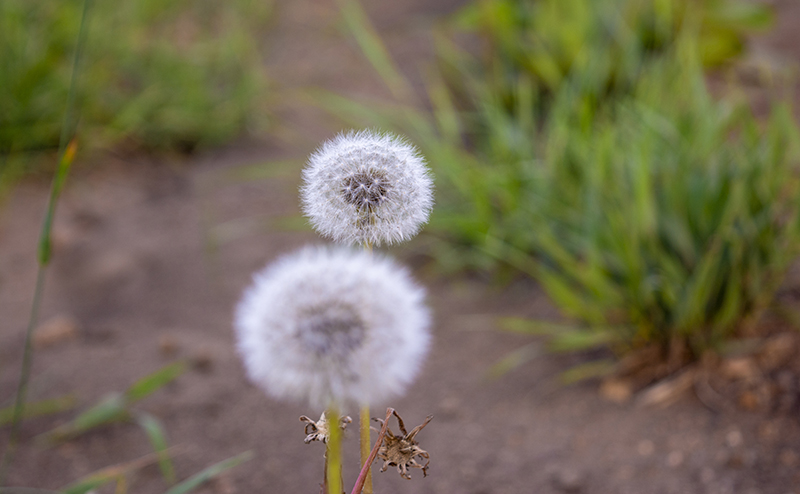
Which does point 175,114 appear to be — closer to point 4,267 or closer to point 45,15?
point 45,15

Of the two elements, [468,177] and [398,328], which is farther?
[468,177]

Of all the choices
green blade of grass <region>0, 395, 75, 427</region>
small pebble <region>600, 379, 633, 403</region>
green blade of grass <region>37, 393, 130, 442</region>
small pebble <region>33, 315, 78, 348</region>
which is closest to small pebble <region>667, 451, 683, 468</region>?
small pebble <region>600, 379, 633, 403</region>

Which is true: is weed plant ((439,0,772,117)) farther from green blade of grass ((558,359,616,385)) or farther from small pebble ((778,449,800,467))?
small pebble ((778,449,800,467))

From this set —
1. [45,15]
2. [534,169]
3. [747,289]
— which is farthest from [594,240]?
[45,15]

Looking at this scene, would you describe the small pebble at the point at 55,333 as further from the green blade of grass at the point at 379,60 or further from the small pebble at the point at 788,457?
the small pebble at the point at 788,457

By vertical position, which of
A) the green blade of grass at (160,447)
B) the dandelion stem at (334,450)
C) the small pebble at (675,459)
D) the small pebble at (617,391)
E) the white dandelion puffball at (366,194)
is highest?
the small pebble at (617,391)

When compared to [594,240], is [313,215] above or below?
below

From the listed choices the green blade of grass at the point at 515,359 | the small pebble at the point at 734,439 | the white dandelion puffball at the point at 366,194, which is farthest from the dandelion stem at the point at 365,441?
the green blade of grass at the point at 515,359
